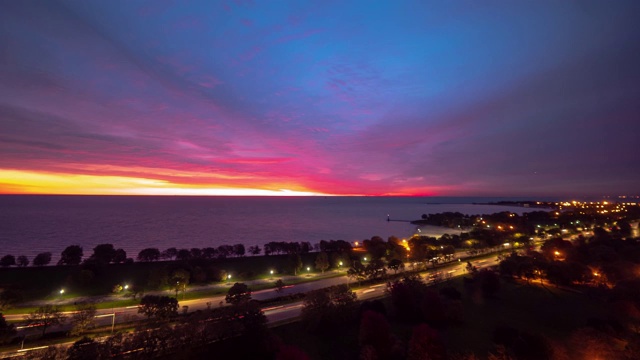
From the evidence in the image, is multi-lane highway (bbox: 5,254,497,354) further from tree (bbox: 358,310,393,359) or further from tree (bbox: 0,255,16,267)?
tree (bbox: 0,255,16,267)

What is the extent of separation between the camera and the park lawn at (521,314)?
90.0 ft

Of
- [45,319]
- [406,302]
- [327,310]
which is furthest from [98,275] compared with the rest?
[406,302]

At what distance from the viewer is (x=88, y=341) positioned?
2109cm

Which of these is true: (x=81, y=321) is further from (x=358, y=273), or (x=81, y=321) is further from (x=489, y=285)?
(x=489, y=285)

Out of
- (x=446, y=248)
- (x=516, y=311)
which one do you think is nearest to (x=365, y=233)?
(x=446, y=248)

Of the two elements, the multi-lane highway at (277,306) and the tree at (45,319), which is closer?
the tree at (45,319)

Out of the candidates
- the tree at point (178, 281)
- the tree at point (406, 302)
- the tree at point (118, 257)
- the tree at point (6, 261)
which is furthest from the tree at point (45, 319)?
the tree at point (6, 261)

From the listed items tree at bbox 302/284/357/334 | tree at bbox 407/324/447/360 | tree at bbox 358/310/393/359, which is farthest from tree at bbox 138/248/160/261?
tree at bbox 407/324/447/360

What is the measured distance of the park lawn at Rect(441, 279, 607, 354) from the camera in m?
27.4

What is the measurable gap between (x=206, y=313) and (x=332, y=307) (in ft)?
41.3

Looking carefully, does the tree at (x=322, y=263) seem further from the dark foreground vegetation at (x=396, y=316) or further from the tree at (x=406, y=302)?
the tree at (x=406, y=302)

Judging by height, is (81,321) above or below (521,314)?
above

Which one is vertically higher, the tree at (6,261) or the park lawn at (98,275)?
the tree at (6,261)

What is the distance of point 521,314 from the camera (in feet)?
107
